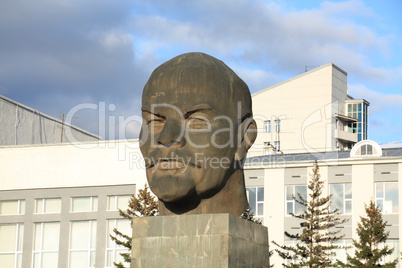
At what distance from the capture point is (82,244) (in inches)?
2084

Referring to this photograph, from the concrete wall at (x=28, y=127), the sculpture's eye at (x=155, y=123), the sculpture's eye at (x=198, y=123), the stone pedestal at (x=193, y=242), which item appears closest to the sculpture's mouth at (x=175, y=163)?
the sculpture's eye at (x=198, y=123)

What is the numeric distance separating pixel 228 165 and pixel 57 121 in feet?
158

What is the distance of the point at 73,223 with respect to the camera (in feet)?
173

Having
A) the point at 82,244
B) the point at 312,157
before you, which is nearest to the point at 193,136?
the point at 82,244

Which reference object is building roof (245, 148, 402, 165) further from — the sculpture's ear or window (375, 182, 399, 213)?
the sculpture's ear

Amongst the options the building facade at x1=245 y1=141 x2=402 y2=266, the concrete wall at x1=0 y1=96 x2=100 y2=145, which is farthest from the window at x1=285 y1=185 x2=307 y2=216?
the concrete wall at x1=0 y1=96 x2=100 y2=145

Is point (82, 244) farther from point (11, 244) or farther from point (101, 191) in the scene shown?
point (11, 244)

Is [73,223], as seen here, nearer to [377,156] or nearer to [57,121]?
[57,121]

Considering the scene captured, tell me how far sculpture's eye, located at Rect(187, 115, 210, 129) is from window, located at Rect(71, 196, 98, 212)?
38135mm

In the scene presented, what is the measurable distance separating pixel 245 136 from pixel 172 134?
1.73 m

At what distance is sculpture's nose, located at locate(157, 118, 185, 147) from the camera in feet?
49.0

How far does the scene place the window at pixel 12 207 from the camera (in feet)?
177

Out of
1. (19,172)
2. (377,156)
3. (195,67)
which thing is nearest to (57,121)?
(19,172)

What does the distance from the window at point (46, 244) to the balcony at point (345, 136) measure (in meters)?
39.4
